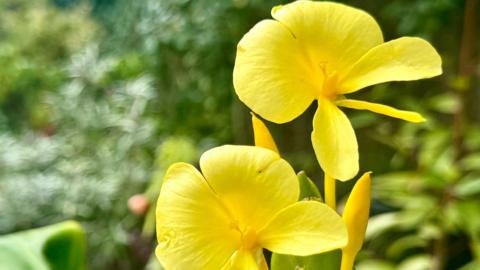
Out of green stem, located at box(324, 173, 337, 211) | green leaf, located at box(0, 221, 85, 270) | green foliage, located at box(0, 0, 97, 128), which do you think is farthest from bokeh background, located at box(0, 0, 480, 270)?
green stem, located at box(324, 173, 337, 211)

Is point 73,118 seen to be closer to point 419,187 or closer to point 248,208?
point 419,187

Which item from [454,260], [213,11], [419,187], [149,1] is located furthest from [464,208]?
[149,1]

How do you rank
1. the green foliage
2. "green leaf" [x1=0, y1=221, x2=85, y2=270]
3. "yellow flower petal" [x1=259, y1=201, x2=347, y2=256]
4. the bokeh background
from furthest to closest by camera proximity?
the green foliage, the bokeh background, "green leaf" [x1=0, y1=221, x2=85, y2=270], "yellow flower petal" [x1=259, y1=201, x2=347, y2=256]

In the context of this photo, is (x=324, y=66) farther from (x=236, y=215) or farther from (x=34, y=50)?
(x=34, y=50)

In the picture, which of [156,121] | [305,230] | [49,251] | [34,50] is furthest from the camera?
[34,50]

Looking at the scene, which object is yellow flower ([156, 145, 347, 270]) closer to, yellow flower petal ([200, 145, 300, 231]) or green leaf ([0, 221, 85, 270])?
yellow flower petal ([200, 145, 300, 231])

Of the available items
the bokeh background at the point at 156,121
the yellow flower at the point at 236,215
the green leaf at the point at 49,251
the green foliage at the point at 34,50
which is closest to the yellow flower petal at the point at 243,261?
the yellow flower at the point at 236,215

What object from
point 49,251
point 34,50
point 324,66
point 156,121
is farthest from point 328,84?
point 34,50
